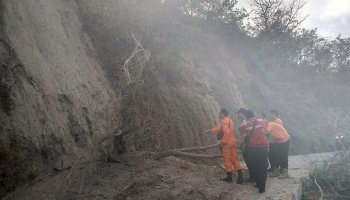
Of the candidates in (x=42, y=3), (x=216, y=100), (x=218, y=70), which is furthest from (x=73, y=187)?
(x=218, y=70)

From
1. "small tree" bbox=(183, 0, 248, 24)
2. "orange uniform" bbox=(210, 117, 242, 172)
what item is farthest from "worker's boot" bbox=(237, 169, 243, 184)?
"small tree" bbox=(183, 0, 248, 24)

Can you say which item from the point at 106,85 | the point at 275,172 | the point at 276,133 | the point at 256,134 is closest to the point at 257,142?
the point at 256,134

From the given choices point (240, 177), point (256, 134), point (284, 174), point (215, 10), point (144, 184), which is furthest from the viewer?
point (215, 10)

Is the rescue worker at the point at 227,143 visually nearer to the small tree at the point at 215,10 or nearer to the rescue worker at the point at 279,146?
the rescue worker at the point at 279,146

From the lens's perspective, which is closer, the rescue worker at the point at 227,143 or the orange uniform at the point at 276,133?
the rescue worker at the point at 227,143

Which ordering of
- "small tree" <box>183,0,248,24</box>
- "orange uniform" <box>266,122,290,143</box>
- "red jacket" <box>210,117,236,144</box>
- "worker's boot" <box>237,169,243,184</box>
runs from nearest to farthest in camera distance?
"red jacket" <box>210,117,236,144</box>, "worker's boot" <box>237,169,243,184</box>, "orange uniform" <box>266,122,290,143</box>, "small tree" <box>183,0,248,24</box>

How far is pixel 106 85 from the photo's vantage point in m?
11.8

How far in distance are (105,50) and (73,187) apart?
680 centimetres

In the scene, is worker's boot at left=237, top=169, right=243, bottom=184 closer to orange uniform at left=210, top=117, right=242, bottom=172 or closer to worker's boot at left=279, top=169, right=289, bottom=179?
orange uniform at left=210, top=117, right=242, bottom=172

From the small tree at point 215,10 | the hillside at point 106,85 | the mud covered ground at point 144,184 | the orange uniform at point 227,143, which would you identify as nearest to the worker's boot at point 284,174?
the mud covered ground at point 144,184

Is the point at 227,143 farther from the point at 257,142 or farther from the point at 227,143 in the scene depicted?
the point at 257,142

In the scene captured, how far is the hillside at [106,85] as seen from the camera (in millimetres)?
7648

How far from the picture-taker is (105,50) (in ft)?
43.8

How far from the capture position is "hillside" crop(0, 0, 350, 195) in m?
7.65
